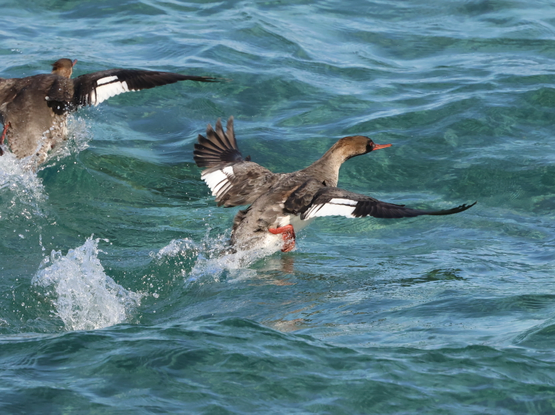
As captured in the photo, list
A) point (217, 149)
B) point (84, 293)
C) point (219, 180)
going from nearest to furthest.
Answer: point (84, 293) → point (219, 180) → point (217, 149)

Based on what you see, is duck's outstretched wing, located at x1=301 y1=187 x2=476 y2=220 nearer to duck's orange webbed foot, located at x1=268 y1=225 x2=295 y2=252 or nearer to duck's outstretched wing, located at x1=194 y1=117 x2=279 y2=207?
duck's orange webbed foot, located at x1=268 y1=225 x2=295 y2=252

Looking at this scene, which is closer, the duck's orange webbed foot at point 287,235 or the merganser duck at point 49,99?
the duck's orange webbed foot at point 287,235

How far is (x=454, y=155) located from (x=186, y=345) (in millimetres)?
5473

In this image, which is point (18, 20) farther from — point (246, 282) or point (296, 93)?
point (246, 282)

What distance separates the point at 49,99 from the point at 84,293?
12.0 ft

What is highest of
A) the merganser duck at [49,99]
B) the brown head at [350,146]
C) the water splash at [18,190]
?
the merganser duck at [49,99]

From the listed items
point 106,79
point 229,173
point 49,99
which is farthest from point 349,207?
point 49,99

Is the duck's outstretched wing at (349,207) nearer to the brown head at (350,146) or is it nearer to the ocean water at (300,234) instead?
the ocean water at (300,234)

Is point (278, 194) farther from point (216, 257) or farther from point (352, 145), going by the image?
point (352, 145)

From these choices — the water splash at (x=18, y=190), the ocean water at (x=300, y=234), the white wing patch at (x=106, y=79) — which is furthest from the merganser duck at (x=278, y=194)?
the water splash at (x=18, y=190)

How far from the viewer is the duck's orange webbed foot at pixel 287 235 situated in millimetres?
→ 6480

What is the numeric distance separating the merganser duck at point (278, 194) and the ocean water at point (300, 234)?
0.93ft

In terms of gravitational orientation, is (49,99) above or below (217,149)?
above

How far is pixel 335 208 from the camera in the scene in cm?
601
